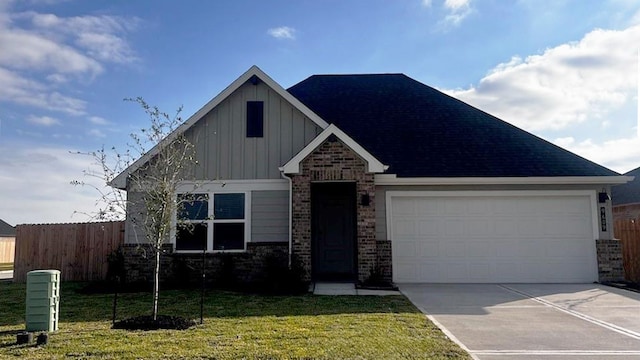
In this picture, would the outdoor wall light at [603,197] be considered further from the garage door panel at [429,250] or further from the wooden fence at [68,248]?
the wooden fence at [68,248]

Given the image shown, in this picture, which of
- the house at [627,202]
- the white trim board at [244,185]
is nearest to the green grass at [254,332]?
the white trim board at [244,185]

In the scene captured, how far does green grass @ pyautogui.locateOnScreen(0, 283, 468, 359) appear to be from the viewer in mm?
5727

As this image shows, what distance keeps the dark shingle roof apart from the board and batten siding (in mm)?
2548

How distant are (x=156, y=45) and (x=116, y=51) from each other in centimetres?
104

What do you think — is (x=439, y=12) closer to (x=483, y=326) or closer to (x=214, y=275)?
(x=483, y=326)

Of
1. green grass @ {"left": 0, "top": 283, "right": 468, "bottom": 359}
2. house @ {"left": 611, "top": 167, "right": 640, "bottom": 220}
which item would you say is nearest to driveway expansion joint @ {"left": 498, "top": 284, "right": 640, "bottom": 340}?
green grass @ {"left": 0, "top": 283, "right": 468, "bottom": 359}

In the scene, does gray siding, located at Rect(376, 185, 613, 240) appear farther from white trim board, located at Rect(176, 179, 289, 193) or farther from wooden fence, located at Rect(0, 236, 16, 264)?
wooden fence, located at Rect(0, 236, 16, 264)

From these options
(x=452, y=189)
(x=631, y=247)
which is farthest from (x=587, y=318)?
(x=631, y=247)

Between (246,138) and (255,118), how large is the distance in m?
0.62

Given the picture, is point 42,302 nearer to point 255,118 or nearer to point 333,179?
point 333,179

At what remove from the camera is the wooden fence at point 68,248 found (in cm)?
1486

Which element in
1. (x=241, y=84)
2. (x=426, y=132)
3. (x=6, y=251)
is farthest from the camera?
(x=6, y=251)

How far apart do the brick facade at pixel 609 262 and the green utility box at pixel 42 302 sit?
13.1 metres

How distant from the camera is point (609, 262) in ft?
42.3
